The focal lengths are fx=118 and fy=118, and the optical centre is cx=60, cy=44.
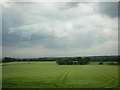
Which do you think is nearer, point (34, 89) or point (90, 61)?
point (34, 89)

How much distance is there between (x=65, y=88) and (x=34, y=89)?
5.92 ft

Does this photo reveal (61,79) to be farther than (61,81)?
Yes

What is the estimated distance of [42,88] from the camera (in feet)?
22.9

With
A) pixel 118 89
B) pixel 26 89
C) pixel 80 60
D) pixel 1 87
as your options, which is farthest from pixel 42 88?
pixel 80 60

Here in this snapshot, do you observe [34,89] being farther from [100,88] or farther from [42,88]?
[100,88]

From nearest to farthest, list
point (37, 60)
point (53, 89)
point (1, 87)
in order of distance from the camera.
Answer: point (53, 89)
point (1, 87)
point (37, 60)

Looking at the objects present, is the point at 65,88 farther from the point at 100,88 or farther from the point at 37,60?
the point at 37,60

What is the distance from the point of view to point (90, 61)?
2972 cm

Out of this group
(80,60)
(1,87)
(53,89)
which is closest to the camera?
(53,89)

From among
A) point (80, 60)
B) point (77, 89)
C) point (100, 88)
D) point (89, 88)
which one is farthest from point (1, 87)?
point (80, 60)

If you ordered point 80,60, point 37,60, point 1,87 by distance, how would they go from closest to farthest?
point 1,87 → point 80,60 → point 37,60

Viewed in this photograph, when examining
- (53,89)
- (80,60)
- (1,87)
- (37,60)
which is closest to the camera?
(53,89)

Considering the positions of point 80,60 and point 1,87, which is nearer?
point 1,87

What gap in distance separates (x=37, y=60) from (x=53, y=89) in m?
30.0
